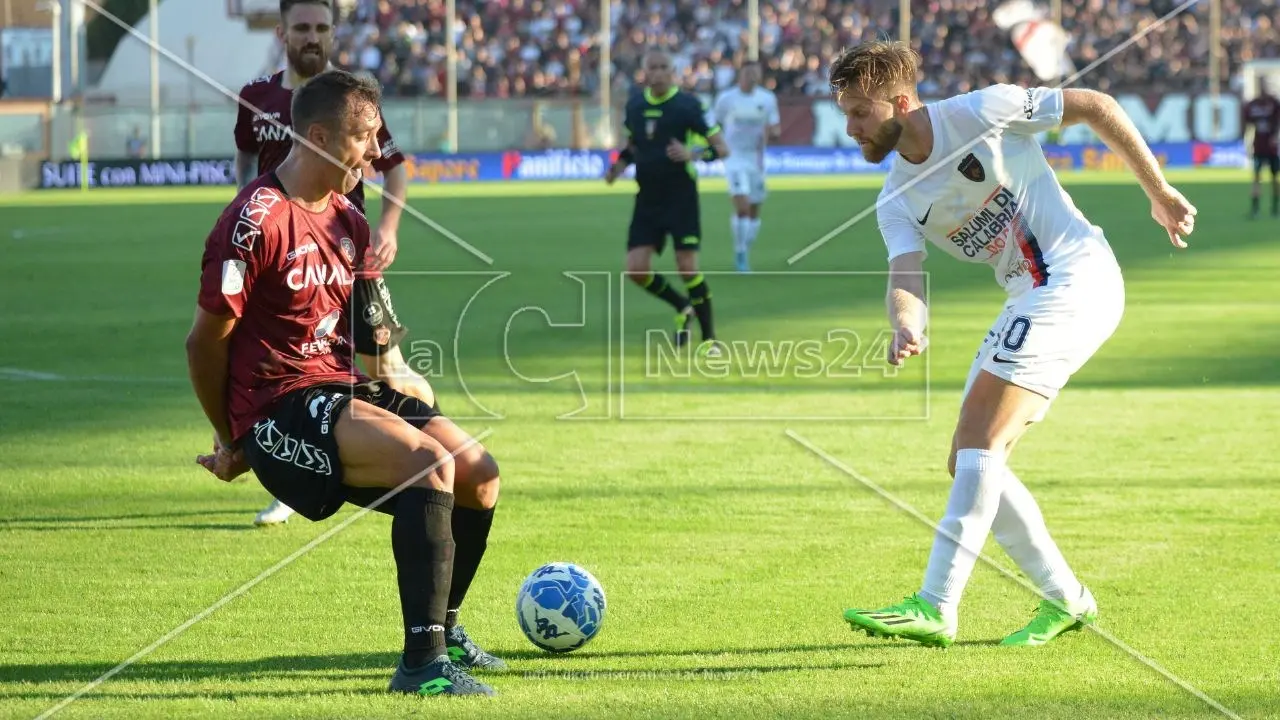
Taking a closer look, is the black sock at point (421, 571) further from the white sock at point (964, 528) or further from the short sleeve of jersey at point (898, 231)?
the short sleeve of jersey at point (898, 231)

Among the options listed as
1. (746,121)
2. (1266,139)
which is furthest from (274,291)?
(1266,139)

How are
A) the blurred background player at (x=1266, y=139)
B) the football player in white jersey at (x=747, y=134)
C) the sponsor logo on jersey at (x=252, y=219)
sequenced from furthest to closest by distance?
the blurred background player at (x=1266, y=139) < the football player in white jersey at (x=747, y=134) < the sponsor logo on jersey at (x=252, y=219)

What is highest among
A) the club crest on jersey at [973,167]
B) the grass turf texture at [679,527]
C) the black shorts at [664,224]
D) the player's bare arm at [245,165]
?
the club crest on jersey at [973,167]

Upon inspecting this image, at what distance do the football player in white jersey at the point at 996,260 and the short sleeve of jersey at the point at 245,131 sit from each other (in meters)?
3.28

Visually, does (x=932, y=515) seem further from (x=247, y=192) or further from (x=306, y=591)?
(x=247, y=192)

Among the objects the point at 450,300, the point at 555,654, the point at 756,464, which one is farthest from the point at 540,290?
the point at 555,654

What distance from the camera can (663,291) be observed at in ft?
42.1

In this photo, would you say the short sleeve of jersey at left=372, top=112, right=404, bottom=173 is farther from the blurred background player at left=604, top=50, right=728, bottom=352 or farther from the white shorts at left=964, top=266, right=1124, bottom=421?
the blurred background player at left=604, top=50, right=728, bottom=352

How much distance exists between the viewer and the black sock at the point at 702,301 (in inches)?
499

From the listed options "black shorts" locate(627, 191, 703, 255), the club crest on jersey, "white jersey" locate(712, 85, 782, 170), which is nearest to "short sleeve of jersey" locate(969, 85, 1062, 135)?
the club crest on jersey

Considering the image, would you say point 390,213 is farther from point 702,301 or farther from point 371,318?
point 702,301

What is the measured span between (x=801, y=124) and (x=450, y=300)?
30.7m

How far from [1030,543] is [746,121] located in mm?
15808

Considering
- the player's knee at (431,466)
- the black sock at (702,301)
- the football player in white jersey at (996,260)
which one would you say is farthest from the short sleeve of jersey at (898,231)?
the black sock at (702,301)
